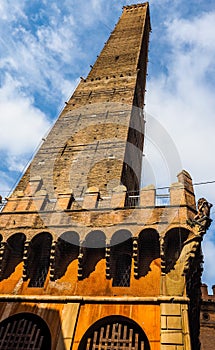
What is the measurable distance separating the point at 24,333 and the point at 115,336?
214cm

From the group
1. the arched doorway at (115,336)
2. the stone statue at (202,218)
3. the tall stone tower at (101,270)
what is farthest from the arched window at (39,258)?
the stone statue at (202,218)

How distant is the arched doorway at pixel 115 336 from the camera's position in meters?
7.48

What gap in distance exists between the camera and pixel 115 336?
7.66 m

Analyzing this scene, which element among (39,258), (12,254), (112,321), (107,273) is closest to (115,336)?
(112,321)

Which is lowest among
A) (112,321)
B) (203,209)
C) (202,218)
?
(112,321)

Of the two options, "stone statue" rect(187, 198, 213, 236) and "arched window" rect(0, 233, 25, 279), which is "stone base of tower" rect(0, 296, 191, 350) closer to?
"arched window" rect(0, 233, 25, 279)

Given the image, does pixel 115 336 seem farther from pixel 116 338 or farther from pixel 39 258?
pixel 39 258

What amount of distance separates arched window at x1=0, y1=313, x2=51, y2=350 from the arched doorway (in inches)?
36.5

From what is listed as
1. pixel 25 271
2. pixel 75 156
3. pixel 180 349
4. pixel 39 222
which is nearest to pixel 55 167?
pixel 75 156

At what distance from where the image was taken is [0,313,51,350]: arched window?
773 cm

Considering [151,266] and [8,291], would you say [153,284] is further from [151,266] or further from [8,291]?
[8,291]

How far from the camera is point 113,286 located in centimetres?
866

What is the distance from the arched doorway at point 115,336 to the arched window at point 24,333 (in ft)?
3.04

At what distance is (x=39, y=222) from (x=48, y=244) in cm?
71
